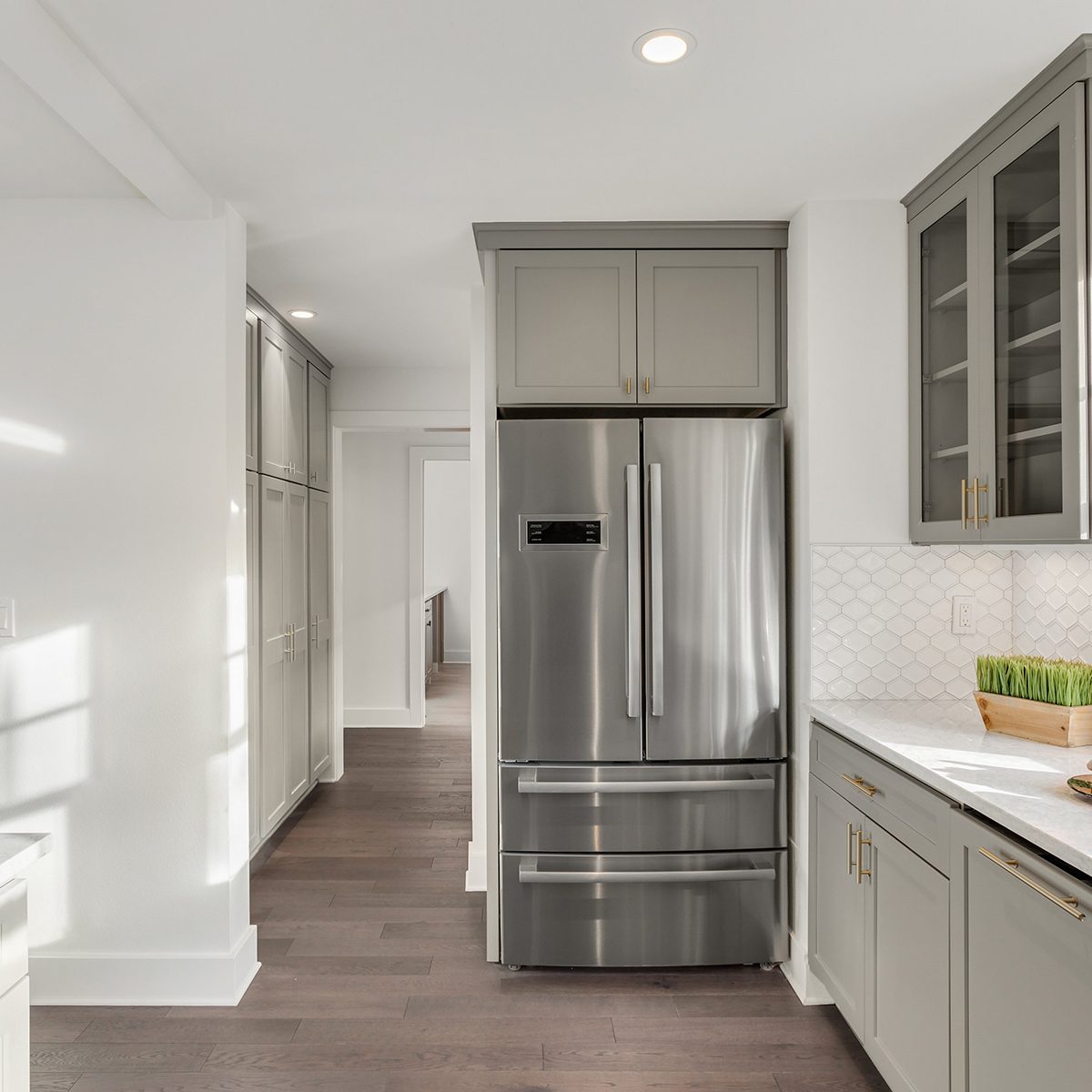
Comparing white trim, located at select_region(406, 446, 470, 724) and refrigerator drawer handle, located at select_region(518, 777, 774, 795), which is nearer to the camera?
refrigerator drawer handle, located at select_region(518, 777, 774, 795)

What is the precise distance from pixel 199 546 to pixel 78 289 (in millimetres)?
874

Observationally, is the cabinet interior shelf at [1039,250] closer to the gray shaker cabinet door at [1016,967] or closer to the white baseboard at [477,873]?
the gray shaker cabinet door at [1016,967]

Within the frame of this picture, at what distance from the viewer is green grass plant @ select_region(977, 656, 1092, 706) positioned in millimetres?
2098

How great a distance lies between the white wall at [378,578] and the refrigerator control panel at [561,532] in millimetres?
3791

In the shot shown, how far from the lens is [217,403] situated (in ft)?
8.63

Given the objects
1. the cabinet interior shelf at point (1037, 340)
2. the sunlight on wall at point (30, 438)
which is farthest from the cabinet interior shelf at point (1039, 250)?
the sunlight on wall at point (30, 438)

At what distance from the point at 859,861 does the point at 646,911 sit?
2.64ft

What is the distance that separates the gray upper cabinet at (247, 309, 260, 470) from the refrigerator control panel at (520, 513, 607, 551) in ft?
4.59

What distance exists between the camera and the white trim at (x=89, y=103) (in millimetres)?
1696

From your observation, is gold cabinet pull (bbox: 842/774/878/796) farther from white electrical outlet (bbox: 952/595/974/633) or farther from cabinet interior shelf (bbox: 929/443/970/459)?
cabinet interior shelf (bbox: 929/443/970/459)

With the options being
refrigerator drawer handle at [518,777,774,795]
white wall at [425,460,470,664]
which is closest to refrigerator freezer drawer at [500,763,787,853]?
refrigerator drawer handle at [518,777,774,795]

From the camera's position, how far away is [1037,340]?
203 cm

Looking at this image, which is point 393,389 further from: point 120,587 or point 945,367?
point 945,367

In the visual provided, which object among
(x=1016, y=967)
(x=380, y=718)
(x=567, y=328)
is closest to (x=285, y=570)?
(x=567, y=328)
